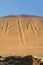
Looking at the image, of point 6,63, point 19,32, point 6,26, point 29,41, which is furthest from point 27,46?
point 6,63

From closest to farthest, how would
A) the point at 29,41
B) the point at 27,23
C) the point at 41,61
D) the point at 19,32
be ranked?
the point at 41,61
the point at 29,41
the point at 19,32
the point at 27,23

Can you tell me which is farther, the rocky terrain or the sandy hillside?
the sandy hillside

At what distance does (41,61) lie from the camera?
428 inches

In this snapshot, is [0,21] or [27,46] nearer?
[27,46]

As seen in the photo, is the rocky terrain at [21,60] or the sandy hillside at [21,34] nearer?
the rocky terrain at [21,60]

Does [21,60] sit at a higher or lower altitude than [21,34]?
lower

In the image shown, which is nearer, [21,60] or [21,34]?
[21,60]

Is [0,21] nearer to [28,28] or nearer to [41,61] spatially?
[28,28]

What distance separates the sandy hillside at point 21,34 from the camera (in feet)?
244

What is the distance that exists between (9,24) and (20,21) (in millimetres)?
4138

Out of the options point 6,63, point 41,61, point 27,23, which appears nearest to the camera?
point 41,61

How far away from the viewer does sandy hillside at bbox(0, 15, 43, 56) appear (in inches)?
2927

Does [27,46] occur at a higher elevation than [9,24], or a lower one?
lower

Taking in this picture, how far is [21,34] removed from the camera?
271 ft
